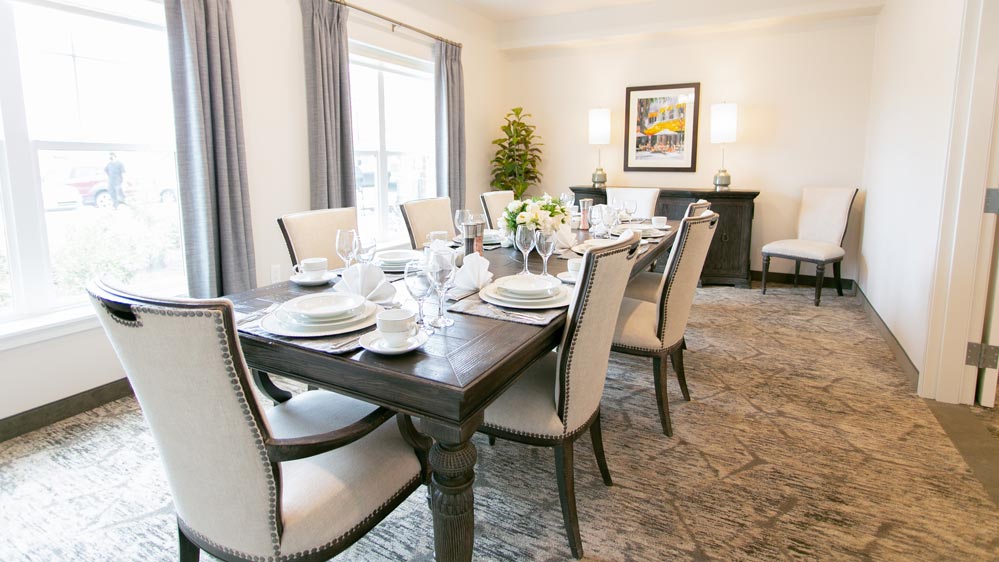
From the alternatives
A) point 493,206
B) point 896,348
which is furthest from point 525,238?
point 896,348

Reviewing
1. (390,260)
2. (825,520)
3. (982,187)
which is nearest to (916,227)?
(982,187)

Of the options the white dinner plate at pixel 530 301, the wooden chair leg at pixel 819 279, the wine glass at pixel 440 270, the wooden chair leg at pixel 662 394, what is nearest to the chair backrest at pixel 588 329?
the white dinner plate at pixel 530 301

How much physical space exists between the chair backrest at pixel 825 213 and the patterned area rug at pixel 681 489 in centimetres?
226

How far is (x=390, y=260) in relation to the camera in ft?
7.80

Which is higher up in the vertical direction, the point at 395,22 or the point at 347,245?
the point at 395,22

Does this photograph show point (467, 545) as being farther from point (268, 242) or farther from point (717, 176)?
point (717, 176)

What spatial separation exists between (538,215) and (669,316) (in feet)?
2.33

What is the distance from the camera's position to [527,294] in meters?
1.78

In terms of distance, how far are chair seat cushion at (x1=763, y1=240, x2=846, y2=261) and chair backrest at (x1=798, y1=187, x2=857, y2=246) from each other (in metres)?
0.11

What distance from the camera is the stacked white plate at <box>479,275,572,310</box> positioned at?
1.74m

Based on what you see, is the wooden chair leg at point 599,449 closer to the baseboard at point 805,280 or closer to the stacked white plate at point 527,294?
the stacked white plate at point 527,294

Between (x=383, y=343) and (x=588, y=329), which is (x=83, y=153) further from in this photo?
(x=588, y=329)

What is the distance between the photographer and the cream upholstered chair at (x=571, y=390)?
1.59 meters

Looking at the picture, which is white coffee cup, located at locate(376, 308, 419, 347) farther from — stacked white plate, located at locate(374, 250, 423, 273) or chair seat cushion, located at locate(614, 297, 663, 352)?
chair seat cushion, located at locate(614, 297, 663, 352)
